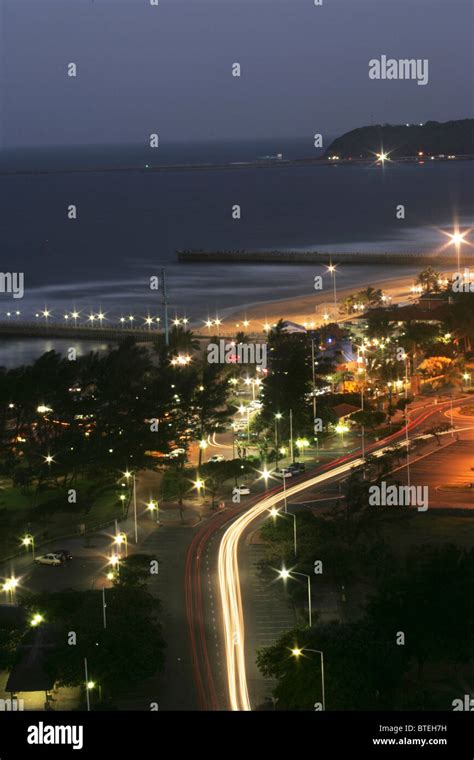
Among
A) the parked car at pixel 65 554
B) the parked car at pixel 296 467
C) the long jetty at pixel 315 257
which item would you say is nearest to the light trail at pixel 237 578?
the parked car at pixel 296 467

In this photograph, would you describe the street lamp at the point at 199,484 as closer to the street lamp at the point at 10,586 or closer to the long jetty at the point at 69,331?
the street lamp at the point at 10,586

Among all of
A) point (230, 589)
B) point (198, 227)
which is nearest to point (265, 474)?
point (230, 589)

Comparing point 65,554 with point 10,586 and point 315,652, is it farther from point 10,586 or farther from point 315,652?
point 315,652

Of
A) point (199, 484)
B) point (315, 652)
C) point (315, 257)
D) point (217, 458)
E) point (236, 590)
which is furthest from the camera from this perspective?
point (315, 257)

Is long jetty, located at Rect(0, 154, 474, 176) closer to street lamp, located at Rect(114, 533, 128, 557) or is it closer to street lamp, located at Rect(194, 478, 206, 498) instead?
street lamp, located at Rect(194, 478, 206, 498)

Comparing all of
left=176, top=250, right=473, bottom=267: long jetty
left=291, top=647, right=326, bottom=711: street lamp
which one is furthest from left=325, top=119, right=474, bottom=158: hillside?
left=291, top=647, right=326, bottom=711: street lamp

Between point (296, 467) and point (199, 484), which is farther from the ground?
point (296, 467)
